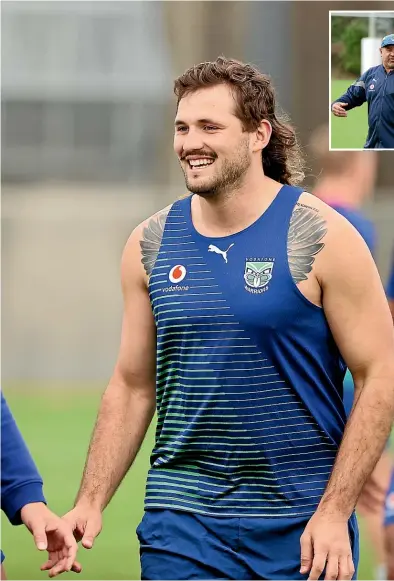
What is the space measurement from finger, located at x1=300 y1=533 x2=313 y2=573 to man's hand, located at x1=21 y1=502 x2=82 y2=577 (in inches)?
26.5

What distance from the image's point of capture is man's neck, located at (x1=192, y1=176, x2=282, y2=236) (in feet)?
13.0

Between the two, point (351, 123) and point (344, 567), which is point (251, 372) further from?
point (351, 123)

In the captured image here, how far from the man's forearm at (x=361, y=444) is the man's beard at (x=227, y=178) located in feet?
2.39

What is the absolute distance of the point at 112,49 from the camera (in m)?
21.3

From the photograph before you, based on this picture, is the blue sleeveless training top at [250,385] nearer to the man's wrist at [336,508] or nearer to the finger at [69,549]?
the man's wrist at [336,508]

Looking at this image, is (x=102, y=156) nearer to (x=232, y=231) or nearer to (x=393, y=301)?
(x=393, y=301)

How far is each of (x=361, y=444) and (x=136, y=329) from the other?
2.73ft

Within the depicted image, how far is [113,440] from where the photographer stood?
162 inches

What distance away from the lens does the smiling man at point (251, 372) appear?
3.78 m

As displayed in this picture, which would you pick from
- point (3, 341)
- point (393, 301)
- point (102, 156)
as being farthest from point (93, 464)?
point (102, 156)

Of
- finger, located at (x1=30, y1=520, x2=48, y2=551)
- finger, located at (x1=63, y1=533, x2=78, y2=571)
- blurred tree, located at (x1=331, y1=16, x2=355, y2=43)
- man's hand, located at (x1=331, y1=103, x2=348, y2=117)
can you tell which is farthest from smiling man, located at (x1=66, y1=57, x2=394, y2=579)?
blurred tree, located at (x1=331, y1=16, x2=355, y2=43)

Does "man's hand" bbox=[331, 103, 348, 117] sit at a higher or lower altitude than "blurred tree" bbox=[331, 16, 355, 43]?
lower

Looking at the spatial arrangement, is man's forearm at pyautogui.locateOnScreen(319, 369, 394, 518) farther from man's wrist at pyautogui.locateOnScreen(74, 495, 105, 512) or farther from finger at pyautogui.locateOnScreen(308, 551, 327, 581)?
man's wrist at pyautogui.locateOnScreen(74, 495, 105, 512)

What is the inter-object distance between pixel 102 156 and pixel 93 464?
1674 centimetres
